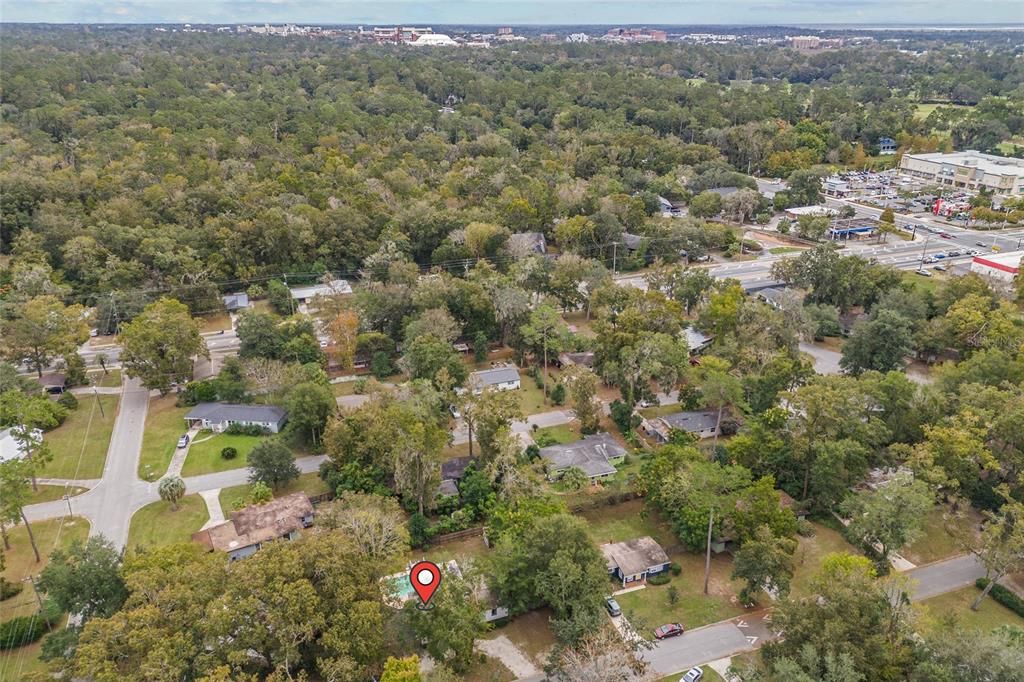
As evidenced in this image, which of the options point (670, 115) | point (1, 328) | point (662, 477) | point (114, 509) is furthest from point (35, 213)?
point (670, 115)

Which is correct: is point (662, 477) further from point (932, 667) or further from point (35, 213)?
point (35, 213)

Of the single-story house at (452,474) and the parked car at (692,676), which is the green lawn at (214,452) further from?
the parked car at (692,676)

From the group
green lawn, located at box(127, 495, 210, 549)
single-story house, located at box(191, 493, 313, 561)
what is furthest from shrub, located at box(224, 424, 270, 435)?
single-story house, located at box(191, 493, 313, 561)

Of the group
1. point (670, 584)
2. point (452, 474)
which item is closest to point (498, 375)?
point (452, 474)

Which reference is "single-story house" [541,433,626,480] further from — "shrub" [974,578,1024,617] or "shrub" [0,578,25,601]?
"shrub" [0,578,25,601]

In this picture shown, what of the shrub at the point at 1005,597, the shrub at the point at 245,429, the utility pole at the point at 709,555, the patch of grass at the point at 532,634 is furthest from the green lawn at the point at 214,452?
the shrub at the point at 1005,597

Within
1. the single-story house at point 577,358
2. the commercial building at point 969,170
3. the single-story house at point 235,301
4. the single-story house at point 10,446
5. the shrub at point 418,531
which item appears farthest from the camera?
the commercial building at point 969,170
